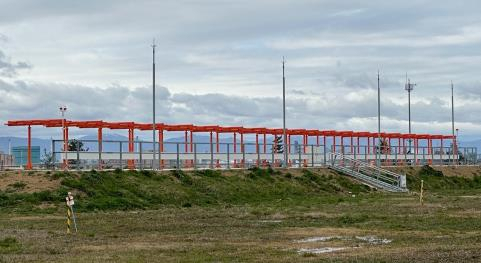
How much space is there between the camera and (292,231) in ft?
105

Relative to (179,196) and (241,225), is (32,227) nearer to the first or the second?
(241,225)

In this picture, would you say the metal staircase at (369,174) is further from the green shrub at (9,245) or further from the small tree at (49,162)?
the green shrub at (9,245)

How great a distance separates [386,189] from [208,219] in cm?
3478

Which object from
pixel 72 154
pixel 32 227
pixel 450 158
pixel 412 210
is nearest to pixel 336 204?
pixel 412 210

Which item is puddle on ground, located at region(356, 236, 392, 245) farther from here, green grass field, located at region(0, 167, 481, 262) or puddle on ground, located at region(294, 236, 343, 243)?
puddle on ground, located at region(294, 236, 343, 243)

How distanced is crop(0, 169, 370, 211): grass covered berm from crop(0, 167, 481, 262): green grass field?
0.08 meters

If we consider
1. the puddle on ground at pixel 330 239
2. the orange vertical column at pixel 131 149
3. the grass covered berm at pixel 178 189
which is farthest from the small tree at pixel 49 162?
the puddle on ground at pixel 330 239

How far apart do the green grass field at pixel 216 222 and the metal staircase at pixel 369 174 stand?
4252 mm

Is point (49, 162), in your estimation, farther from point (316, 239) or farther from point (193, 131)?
point (316, 239)

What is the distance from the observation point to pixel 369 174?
77.2 meters

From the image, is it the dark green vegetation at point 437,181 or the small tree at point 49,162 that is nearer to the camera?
the small tree at point 49,162

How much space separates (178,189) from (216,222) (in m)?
17.8

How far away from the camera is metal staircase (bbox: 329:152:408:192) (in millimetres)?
71594

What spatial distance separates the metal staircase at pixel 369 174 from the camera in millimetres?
71594
